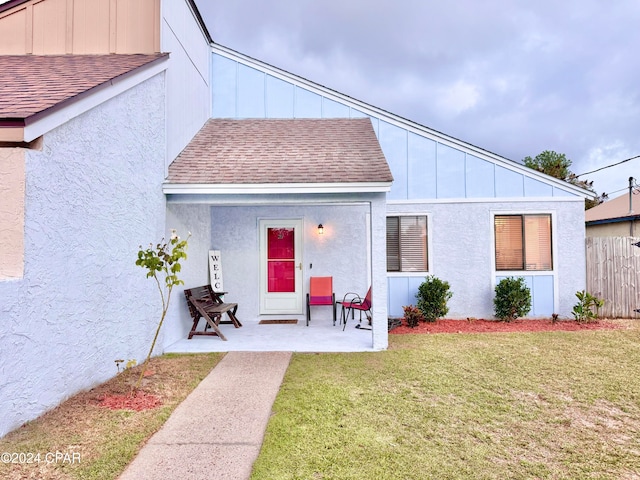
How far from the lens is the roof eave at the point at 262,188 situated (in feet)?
20.1

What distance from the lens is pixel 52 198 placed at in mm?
3791

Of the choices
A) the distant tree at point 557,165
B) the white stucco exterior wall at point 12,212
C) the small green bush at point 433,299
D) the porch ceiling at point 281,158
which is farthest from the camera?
the distant tree at point 557,165

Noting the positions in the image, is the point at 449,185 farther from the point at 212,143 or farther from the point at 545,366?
the point at 212,143

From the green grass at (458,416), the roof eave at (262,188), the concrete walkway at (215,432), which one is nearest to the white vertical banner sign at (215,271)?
the roof eave at (262,188)

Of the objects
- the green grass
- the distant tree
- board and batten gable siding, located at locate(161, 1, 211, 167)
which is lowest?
the green grass

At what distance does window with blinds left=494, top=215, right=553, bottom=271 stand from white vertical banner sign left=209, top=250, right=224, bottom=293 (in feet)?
22.4

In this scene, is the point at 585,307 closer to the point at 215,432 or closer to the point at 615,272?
the point at 615,272

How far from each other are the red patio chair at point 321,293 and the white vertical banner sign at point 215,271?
7.30 feet

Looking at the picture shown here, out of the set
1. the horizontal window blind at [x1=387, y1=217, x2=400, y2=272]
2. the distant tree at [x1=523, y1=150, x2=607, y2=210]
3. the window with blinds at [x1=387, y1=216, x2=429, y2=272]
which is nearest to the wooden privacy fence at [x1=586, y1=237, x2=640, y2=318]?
the window with blinds at [x1=387, y1=216, x2=429, y2=272]

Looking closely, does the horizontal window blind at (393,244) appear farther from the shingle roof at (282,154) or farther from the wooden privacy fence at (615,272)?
the wooden privacy fence at (615,272)

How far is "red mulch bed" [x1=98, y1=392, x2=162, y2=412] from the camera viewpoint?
3929mm

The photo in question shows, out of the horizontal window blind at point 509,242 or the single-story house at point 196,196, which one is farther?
the horizontal window blind at point 509,242

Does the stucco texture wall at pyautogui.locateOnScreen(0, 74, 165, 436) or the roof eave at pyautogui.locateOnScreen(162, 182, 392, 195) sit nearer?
the stucco texture wall at pyautogui.locateOnScreen(0, 74, 165, 436)

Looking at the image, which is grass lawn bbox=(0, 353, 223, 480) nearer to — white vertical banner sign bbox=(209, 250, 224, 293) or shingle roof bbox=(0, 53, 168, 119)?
shingle roof bbox=(0, 53, 168, 119)
